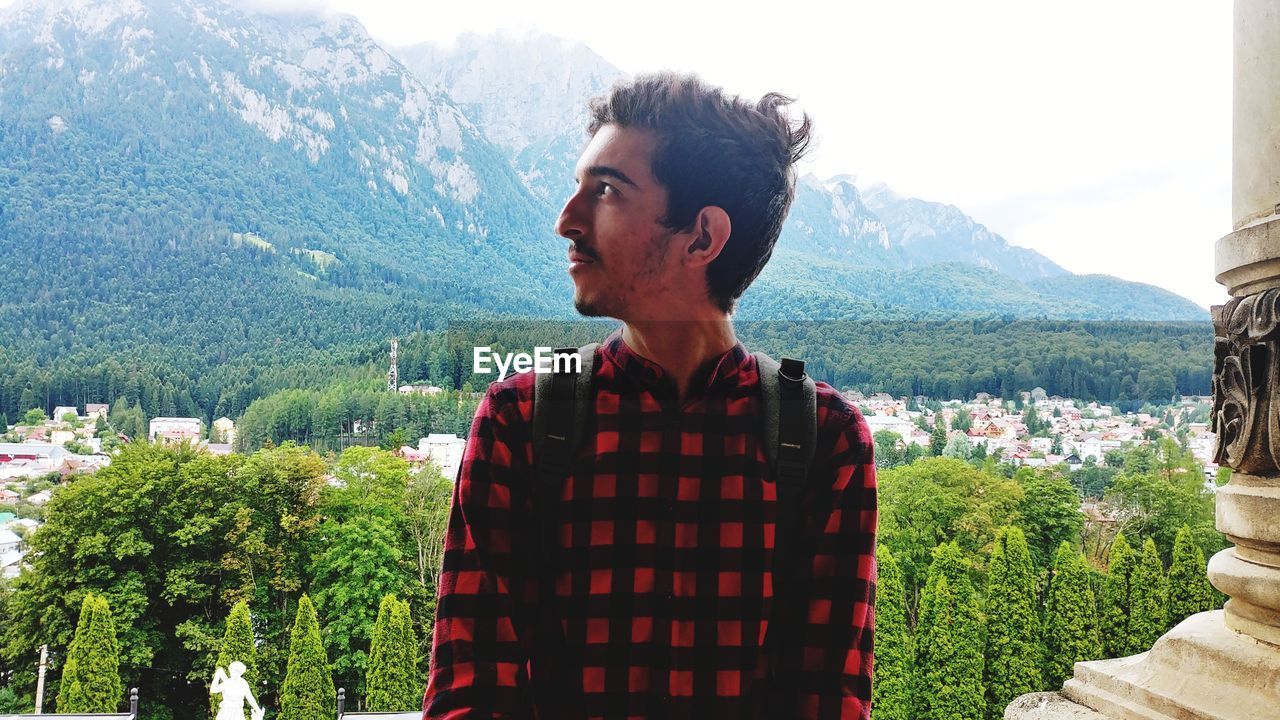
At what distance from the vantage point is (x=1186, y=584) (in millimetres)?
15664

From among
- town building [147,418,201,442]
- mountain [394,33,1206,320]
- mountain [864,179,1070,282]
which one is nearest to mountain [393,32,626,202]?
mountain [394,33,1206,320]

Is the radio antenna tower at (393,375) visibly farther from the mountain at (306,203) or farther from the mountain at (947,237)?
the mountain at (947,237)

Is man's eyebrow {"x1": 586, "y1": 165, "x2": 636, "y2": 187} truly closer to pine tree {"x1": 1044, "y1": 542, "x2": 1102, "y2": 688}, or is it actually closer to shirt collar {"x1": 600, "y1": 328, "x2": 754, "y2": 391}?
shirt collar {"x1": 600, "y1": 328, "x2": 754, "y2": 391}

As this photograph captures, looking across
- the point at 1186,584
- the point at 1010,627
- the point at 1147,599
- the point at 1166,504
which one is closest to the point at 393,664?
the point at 1010,627

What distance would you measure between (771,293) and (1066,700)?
2231 cm

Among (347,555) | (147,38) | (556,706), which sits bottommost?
(347,555)

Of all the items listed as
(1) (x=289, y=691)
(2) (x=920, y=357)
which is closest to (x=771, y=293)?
(2) (x=920, y=357)

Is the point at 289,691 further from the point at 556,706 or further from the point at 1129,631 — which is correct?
the point at 556,706

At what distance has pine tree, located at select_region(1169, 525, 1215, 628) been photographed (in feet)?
50.5

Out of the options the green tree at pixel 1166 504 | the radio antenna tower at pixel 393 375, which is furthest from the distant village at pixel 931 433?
the green tree at pixel 1166 504

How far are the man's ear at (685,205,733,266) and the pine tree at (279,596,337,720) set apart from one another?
1550cm

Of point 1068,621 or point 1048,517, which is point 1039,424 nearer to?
point 1048,517

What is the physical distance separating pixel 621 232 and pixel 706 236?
0.10 m

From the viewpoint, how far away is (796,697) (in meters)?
0.91
